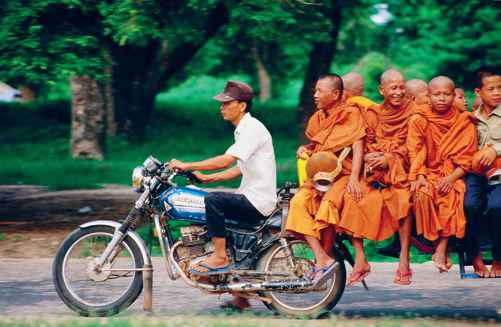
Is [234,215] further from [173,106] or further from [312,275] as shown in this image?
[173,106]

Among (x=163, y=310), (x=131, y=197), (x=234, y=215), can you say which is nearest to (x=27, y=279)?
(x=163, y=310)

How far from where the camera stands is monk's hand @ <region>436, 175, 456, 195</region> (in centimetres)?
675

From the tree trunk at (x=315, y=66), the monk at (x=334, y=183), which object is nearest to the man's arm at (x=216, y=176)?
the monk at (x=334, y=183)

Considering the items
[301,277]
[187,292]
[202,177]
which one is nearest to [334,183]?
[301,277]

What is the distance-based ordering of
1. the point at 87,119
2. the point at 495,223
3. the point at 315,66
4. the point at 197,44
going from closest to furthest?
1. the point at 495,223
2. the point at 87,119
3. the point at 197,44
4. the point at 315,66

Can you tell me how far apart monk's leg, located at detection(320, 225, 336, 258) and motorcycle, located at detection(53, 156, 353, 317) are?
0.29 feet

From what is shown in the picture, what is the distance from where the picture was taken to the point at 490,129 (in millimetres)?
6926

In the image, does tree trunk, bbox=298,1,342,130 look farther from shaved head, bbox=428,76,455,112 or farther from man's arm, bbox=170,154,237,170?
man's arm, bbox=170,154,237,170

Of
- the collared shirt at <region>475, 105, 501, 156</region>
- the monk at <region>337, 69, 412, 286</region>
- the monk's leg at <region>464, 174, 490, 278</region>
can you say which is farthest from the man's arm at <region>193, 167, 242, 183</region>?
the collared shirt at <region>475, 105, 501, 156</region>

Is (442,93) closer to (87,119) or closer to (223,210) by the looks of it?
(223,210)

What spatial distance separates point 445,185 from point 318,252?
1.04m

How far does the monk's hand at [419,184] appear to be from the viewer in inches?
267

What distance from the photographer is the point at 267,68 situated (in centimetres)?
3325

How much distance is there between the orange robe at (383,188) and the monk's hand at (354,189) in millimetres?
28
